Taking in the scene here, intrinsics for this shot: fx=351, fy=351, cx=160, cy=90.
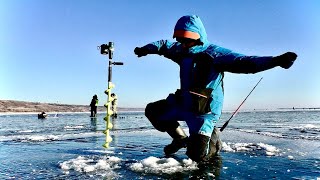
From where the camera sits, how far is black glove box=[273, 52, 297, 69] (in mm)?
3389

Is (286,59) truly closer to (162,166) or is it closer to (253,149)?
(162,166)

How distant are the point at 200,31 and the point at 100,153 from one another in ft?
7.81

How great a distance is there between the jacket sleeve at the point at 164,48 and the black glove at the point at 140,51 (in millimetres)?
44

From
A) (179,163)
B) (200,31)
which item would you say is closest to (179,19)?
(200,31)

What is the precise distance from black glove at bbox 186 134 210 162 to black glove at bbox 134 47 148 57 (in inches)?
60.6

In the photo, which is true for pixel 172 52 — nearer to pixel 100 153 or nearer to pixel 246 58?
pixel 246 58

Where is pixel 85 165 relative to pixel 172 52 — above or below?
below

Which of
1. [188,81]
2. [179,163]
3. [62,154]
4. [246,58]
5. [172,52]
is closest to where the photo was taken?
[246,58]

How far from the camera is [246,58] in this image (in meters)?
3.94

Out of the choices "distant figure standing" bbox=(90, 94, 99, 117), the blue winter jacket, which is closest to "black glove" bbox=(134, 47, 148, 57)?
the blue winter jacket

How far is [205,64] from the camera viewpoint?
438 centimetres

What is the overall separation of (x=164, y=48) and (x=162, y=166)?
178 centimetres

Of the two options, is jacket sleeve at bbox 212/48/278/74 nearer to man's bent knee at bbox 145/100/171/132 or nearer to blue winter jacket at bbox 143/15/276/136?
blue winter jacket at bbox 143/15/276/136

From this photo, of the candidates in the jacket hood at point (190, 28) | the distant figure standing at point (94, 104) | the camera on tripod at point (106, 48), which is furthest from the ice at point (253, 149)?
the distant figure standing at point (94, 104)
